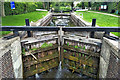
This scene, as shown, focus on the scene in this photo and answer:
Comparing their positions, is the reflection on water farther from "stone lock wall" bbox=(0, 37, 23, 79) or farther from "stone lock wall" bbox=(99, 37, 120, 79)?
"stone lock wall" bbox=(99, 37, 120, 79)

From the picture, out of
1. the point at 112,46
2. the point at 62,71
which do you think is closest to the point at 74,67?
the point at 62,71

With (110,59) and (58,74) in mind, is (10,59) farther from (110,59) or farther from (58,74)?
(110,59)

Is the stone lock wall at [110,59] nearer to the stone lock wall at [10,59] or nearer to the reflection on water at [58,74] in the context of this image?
the reflection on water at [58,74]

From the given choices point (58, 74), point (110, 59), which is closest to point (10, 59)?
point (58, 74)

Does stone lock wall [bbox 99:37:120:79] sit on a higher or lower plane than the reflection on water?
higher

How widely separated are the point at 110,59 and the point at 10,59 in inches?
206

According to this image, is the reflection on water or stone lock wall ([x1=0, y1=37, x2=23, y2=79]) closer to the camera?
stone lock wall ([x1=0, y1=37, x2=23, y2=79])

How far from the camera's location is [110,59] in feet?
16.1

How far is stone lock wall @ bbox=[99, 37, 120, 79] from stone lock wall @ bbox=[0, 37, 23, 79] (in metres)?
5.13

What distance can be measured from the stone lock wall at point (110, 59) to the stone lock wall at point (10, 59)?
5.13 m

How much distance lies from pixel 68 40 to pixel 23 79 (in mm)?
4212

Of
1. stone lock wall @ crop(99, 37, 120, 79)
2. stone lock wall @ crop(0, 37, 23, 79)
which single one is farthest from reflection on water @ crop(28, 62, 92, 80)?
stone lock wall @ crop(99, 37, 120, 79)

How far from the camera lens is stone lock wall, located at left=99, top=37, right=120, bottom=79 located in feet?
14.2

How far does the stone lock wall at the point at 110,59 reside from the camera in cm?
432
